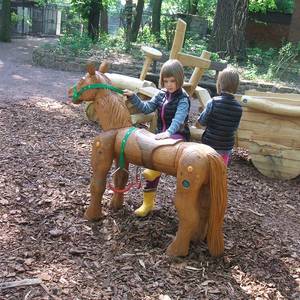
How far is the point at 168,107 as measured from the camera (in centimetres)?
345

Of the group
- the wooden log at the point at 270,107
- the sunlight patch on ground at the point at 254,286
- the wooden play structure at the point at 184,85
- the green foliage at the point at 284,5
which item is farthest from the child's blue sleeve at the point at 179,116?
the green foliage at the point at 284,5

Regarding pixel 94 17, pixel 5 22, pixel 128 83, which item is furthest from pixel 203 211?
pixel 5 22

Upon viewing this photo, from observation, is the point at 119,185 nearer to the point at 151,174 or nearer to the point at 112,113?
the point at 151,174

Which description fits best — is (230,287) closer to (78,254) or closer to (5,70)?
(78,254)

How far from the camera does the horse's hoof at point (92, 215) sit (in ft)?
11.6

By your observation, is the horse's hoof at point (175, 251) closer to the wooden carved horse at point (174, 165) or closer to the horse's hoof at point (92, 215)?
the wooden carved horse at point (174, 165)

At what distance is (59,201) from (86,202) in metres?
0.23

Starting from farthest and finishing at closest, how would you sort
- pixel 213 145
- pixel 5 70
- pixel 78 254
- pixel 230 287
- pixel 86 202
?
A: pixel 5 70
pixel 86 202
pixel 213 145
pixel 78 254
pixel 230 287

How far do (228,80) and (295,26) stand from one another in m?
15.3

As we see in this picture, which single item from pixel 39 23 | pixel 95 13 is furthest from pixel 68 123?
pixel 39 23

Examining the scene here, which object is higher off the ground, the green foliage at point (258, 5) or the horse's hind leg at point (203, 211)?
the green foliage at point (258, 5)

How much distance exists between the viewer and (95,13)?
663 inches

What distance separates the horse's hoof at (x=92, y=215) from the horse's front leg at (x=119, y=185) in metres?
0.24

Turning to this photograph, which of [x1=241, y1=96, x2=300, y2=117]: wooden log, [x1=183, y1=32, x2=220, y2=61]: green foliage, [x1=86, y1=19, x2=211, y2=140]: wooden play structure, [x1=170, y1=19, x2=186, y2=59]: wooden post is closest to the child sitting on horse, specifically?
[x1=241, y1=96, x2=300, y2=117]: wooden log
